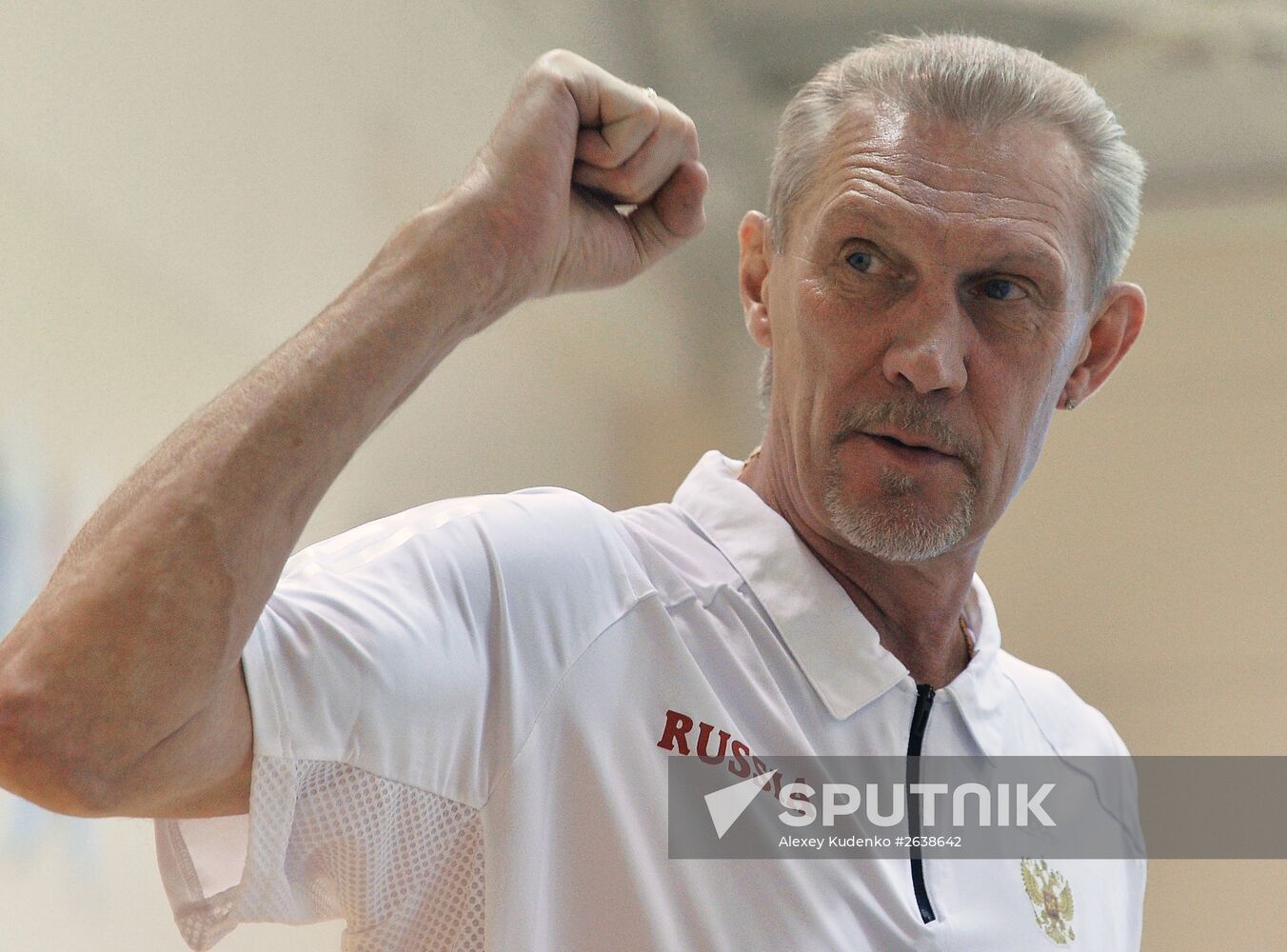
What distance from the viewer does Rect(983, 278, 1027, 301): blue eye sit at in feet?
4.67

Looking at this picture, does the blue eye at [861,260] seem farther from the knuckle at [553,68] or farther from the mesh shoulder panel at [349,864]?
the mesh shoulder panel at [349,864]

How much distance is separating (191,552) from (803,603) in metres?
0.66

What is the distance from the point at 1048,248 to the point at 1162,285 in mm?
2693

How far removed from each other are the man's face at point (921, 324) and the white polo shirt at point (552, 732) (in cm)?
10

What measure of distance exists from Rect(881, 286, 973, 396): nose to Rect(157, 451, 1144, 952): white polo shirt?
19 centimetres

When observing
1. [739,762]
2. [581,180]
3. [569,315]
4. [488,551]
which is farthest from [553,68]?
[569,315]

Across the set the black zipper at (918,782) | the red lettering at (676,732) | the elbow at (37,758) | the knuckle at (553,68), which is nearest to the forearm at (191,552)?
the elbow at (37,758)

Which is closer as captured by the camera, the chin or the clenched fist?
the clenched fist

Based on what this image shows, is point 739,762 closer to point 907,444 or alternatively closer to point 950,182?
point 907,444

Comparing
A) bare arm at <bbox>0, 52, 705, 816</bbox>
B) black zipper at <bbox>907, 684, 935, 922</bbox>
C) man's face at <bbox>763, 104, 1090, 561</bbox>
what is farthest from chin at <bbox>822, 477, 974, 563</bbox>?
bare arm at <bbox>0, 52, 705, 816</bbox>

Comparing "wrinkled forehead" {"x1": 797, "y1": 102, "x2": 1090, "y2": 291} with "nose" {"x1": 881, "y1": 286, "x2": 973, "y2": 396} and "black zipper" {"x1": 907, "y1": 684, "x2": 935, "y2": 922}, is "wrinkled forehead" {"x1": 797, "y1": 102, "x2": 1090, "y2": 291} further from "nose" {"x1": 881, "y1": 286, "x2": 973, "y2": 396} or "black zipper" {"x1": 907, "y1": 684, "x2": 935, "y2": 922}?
"black zipper" {"x1": 907, "y1": 684, "x2": 935, "y2": 922}

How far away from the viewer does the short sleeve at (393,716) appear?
929mm

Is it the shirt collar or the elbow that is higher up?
the shirt collar

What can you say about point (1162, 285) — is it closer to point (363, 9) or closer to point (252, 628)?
point (363, 9)
